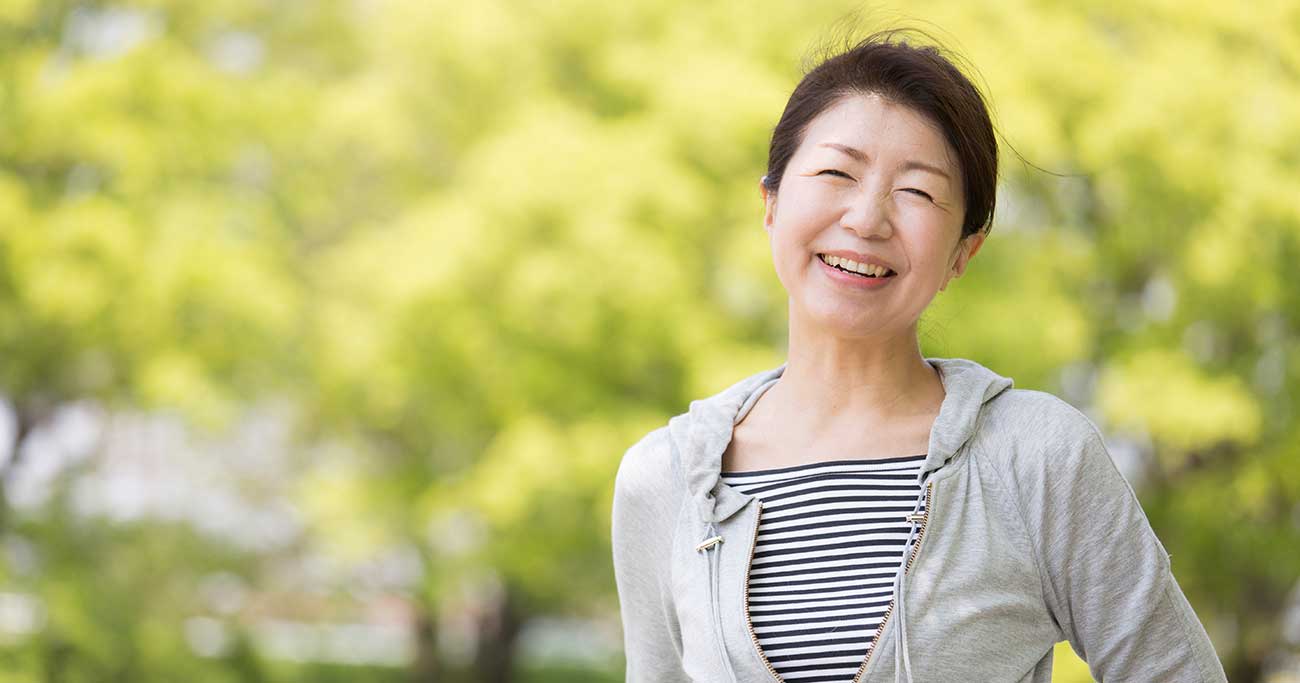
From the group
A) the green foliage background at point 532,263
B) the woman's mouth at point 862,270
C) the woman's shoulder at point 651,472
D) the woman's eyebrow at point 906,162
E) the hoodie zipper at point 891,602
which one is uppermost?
the green foliage background at point 532,263

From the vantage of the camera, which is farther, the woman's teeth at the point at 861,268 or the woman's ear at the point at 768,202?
the woman's ear at the point at 768,202

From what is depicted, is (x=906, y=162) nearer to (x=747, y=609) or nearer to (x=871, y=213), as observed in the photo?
(x=871, y=213)

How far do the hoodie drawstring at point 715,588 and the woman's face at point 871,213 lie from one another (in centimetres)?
19

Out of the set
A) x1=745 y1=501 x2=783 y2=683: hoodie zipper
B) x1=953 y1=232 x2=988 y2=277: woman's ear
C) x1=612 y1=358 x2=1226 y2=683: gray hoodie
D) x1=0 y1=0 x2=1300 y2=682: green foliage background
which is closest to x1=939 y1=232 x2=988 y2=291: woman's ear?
x1=953 y1=232 x2=988 y2=277: woman's ear

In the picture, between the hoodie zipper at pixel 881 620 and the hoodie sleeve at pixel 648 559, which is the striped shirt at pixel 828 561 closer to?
the hoodie zipper at pixel 881 620

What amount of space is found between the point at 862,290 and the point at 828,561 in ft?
0.70

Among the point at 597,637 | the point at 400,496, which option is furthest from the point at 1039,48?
the point at 597,637

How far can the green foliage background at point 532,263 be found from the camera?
658 centimetres

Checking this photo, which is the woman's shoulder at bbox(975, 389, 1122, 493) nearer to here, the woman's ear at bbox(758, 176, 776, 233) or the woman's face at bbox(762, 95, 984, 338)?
the woman's face at bbox(762, 95, 984, 338)

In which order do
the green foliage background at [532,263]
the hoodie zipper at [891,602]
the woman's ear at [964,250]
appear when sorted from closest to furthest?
the hoodie zipper at [891,602]
the woman's ear at [964,250]
the green foliage background at [532,263]

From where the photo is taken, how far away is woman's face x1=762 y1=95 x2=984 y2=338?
1081 millimetres

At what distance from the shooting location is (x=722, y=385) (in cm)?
645

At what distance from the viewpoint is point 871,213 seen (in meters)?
1.07

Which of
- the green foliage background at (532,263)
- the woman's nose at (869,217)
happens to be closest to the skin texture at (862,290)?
the woman's nose at (869,217)
